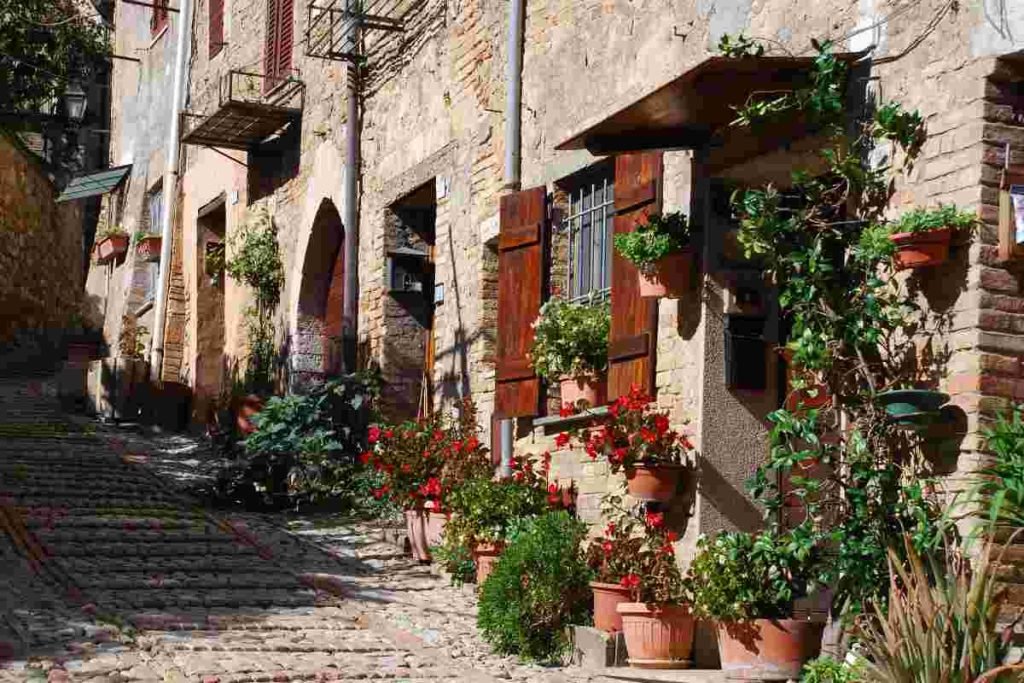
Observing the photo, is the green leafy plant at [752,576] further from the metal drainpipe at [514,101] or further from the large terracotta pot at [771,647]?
the metal drainpipe at [514,101]

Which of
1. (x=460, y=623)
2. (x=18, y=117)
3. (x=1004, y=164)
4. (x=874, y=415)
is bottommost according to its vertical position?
(x=460, y=623)

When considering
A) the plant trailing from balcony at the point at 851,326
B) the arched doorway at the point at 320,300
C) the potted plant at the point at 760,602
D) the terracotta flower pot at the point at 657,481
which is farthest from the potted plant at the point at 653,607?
the arched doorway at the point at 320,300

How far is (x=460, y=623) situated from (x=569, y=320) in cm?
191

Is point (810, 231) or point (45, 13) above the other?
point (45, 13)

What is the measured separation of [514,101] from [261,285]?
6.19 m

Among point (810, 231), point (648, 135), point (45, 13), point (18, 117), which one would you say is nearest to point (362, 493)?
point (648, 135)

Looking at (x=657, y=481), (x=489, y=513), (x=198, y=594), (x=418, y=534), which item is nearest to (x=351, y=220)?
(x=418, y=534)

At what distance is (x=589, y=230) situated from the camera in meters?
9.96

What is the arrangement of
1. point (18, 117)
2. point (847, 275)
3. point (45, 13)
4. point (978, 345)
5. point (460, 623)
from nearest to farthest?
point (978, 345) → point (847, 275) → point (460, 623) → point (45, 13) → point (18, 117)

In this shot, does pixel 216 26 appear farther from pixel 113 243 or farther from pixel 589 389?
pixel 589 389

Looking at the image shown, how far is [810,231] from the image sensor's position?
7188 millimetres

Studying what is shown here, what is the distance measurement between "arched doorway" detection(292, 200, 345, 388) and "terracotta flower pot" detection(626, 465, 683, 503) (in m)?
7.16

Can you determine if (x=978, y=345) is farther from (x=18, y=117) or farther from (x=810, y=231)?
(x=18, y=117)

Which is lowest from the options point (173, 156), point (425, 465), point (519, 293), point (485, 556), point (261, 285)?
→ point (485, 556)
